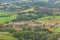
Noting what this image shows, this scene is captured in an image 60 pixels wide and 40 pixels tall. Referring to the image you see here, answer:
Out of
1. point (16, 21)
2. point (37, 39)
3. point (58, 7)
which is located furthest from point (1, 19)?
point (58, 7)

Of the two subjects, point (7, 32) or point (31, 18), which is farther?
point (31, 18)

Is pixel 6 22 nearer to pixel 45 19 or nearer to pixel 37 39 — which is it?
pixel 45 19

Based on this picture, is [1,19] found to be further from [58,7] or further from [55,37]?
[58,7]

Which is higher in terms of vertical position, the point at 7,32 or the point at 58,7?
the point at 7,32

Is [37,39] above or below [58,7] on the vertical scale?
above

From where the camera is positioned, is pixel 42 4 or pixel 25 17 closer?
pixel 25 17

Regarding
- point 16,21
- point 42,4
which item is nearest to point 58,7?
point 42,4

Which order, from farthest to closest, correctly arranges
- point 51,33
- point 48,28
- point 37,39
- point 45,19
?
point 45,19, point 48,28, point 51,33, point 37,39

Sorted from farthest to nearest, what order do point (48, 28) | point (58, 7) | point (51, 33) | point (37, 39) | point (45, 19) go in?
point (58, 7) < point (45, 19) < point (48, 28) < point (51, 33) < point (37, 39)

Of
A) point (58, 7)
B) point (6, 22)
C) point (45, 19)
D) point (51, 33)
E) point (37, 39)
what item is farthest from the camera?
point (58, 7)
